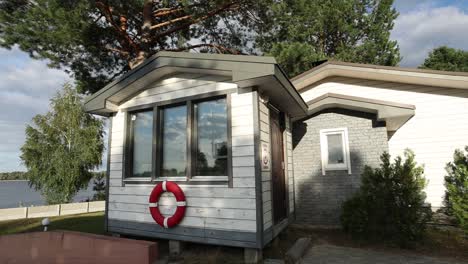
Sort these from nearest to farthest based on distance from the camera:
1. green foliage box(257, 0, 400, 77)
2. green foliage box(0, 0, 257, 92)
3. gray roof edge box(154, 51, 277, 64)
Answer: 1. gray roof edge box(154, 51, 277, 64)
2. green foliage box(0, 0, 257, 92)
3. green foliage box(257, 0, 400, 77)

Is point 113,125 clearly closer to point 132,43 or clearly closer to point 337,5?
point 132,43

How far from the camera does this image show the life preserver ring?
424cm

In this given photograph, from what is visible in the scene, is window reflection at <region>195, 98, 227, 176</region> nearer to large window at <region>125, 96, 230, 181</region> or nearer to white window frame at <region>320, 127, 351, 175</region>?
large window at <region>125, 96, 230, 181</region>

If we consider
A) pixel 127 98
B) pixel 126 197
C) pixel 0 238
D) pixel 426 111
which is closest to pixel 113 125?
pixel 127 98

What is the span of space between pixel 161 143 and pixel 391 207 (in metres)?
4.08

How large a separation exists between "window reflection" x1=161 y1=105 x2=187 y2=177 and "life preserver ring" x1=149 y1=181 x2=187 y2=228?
0.88 feet

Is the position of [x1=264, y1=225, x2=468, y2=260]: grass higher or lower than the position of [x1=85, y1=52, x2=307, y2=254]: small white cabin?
lower

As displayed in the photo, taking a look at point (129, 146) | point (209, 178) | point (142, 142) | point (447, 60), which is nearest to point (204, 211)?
point (209, 178)

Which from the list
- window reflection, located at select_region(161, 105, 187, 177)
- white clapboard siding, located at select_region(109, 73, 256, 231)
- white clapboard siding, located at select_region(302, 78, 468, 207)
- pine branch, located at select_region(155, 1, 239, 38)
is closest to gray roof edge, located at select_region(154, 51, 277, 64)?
white clapboard siding, located at select_region(109, 73, 256, 231)

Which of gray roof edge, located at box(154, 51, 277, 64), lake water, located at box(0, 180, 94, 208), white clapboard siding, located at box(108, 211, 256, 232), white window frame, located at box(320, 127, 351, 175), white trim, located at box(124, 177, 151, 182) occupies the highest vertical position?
gray roof edge, located at box(154, 51, 277, 64)

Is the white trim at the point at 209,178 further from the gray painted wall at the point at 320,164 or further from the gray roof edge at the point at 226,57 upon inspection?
the gray painted wall at the point at 320,164

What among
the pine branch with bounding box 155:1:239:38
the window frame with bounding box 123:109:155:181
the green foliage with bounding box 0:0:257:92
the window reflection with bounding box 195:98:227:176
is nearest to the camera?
the window reflection with bounding box 195:98:227:176

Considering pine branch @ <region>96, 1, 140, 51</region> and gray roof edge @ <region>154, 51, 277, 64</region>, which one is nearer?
gray roof edge @ <region>154, 51, 277, 64</region>

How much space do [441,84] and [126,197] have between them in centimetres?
724
